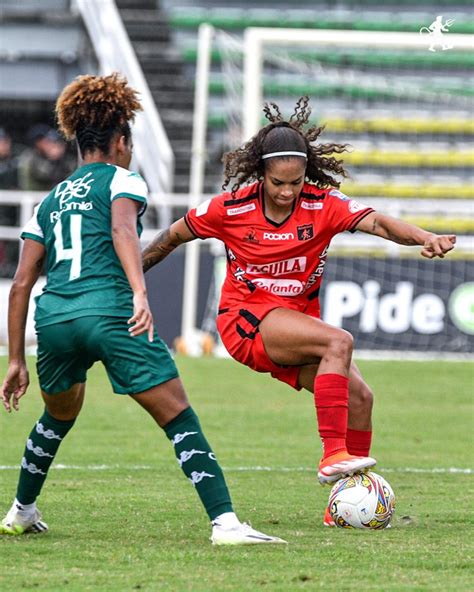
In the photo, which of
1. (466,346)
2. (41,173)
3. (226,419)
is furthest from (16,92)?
(226,419)

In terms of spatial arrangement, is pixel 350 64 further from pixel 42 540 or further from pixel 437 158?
pixel 42 540

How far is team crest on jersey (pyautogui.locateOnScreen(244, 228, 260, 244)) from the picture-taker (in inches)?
266

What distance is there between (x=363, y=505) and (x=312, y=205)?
1537 millimetres

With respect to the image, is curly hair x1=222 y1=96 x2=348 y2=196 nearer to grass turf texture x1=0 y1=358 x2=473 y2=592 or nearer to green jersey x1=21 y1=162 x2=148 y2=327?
green jersey x1=21 y1=162 x2=148 y2=327

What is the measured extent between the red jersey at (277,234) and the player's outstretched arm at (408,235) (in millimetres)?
80

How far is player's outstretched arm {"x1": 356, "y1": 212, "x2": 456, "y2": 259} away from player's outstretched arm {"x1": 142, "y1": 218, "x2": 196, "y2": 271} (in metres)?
0.88

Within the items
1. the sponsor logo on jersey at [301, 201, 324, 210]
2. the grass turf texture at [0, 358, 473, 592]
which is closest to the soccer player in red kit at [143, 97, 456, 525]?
the sponsor logo on jersey at [301, 201, 324, 210]

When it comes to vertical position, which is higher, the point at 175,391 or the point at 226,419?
the point at 175,391

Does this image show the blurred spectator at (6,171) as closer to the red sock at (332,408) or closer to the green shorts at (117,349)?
the red sock at (332,408)

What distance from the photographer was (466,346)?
56.2 feet

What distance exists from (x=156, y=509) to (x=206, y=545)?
3.85ft

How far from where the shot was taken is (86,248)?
5637 mm

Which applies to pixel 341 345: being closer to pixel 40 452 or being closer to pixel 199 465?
pixel 199 465

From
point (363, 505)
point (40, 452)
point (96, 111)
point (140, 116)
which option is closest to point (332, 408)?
point (363, 505)
